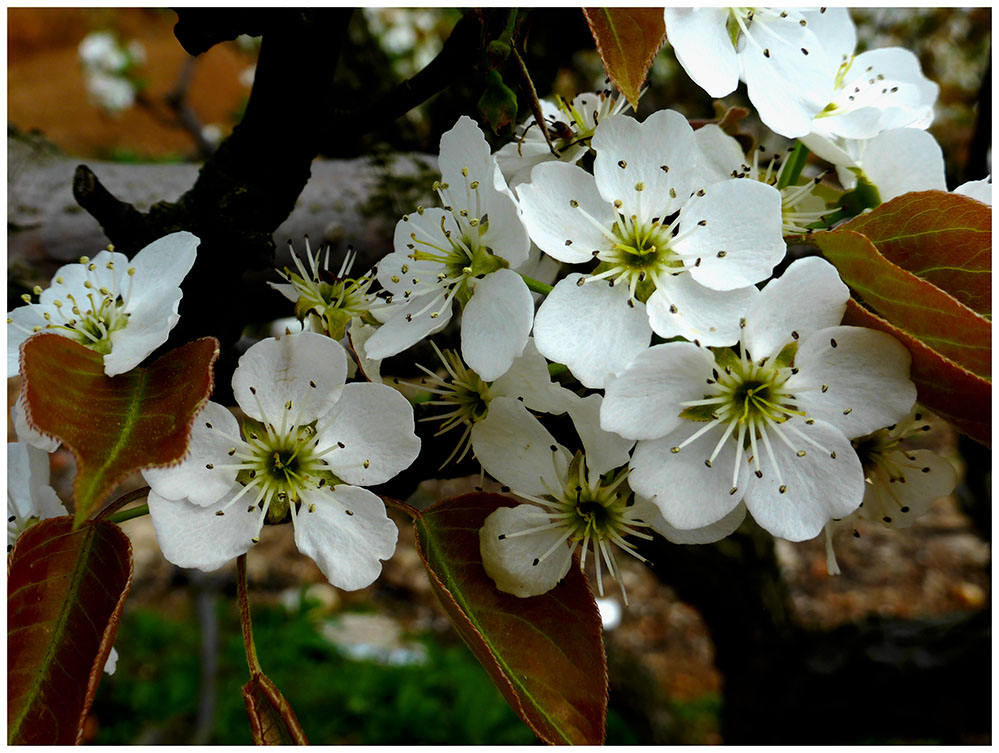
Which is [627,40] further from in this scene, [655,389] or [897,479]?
[897,479]

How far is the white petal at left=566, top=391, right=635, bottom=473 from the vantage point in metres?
0.53

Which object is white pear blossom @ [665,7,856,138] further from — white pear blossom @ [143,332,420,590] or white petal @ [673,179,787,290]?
white pear blossom @ [143,332,420,590]

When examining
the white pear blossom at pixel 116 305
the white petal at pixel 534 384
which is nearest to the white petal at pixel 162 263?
the white pear blossom at pixel 116 305

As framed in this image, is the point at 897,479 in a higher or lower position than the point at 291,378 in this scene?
lower

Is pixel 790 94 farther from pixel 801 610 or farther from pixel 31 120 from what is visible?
pixel 31 120

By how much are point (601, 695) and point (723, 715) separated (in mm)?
1461

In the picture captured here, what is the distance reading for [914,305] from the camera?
49 cm

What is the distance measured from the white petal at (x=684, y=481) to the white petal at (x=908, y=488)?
161 millimetres

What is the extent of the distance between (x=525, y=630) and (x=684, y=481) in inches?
5.7

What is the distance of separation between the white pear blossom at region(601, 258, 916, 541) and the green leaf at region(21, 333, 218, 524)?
0.77 feet

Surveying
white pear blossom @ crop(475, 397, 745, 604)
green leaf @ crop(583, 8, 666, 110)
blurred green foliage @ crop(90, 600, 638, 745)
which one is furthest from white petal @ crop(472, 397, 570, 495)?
blurred green foliage @ crop(90, 600, 638, 745)

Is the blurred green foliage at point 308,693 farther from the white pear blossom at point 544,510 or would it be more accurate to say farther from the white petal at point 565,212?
the white petal at point 565,212

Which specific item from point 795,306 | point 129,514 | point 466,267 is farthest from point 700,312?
point 129,514

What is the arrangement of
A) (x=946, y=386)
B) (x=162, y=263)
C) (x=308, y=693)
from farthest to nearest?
(x=308, y=693) < (x=162, y=263) < (x=946, y=386)
